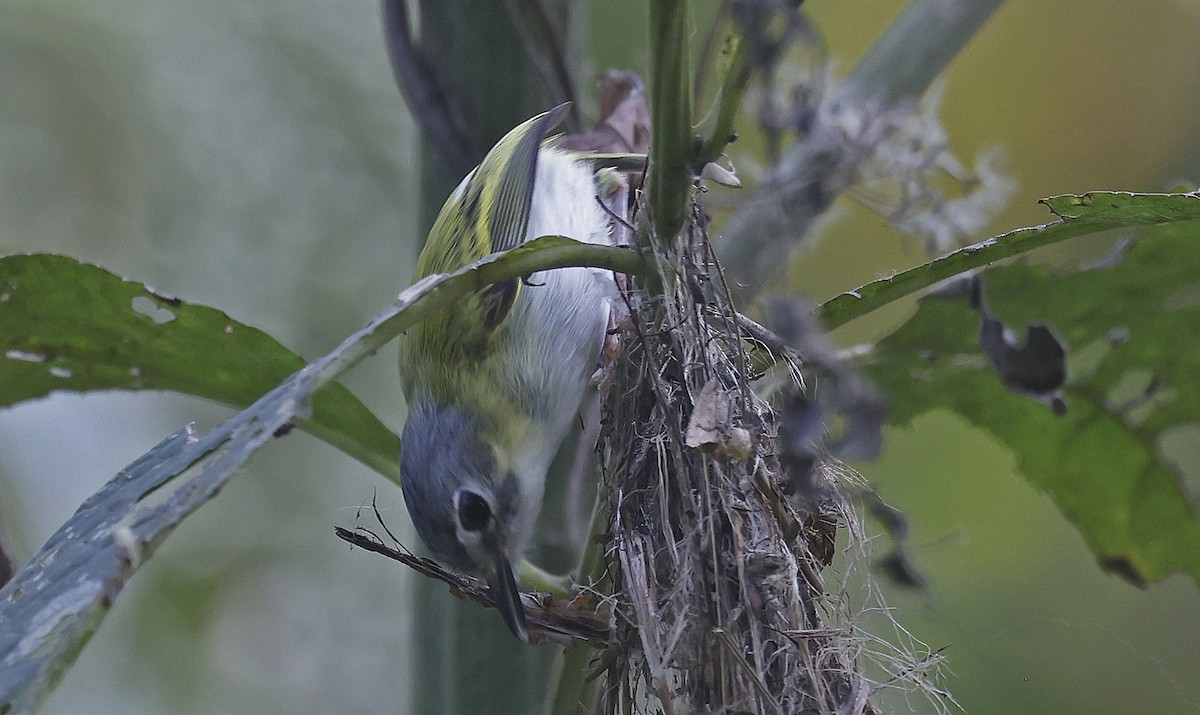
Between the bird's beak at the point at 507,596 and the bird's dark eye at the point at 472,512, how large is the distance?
27 cm

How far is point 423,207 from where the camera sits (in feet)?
4.85

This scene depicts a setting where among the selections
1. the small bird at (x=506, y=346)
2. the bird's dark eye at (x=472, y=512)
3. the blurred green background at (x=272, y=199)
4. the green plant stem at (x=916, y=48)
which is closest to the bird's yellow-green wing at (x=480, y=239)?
the small bird at (x=506, y=346)

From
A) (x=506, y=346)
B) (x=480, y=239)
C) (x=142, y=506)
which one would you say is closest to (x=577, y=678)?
(x=142, y=506)

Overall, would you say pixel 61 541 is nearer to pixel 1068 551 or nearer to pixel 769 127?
pixel 769 127

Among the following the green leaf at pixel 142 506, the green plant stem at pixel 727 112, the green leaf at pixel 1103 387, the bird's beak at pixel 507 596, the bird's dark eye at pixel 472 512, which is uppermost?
the green plant stem at pixel 727 112

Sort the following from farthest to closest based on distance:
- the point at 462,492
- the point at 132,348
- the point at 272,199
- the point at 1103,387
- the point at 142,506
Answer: the point at 272,199, the point at 462,492, the point at 1103,387, the point at 132,348, the point at 142,506

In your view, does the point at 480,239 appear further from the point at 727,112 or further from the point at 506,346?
the point at 727,112

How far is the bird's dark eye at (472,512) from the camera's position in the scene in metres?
1.51

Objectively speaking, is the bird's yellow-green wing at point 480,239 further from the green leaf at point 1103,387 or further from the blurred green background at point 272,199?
the blurred green background at point 272,199

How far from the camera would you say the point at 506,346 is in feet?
5.82

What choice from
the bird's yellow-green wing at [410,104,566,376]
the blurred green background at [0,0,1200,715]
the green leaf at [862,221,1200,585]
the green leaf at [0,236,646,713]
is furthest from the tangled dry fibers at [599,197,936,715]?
the blurred green background at [0,0,1200,715]

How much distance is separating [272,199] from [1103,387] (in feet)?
9.27

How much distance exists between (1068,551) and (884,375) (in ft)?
5.46

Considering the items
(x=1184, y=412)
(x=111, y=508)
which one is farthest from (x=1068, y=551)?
(x=111, y=508)
